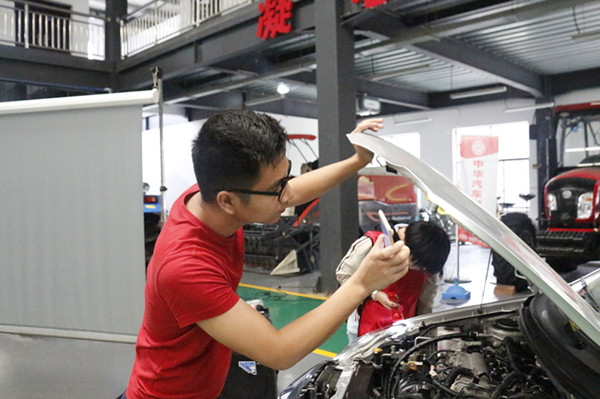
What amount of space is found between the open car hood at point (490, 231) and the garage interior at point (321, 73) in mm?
1070

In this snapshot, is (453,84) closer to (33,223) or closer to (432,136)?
(432,136)

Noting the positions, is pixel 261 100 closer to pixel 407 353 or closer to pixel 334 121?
pixel 334 121

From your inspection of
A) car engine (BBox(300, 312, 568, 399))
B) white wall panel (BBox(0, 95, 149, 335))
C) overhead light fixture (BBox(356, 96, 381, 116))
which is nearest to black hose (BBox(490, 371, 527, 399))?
car engine (BBox(300, 312, 568, 399))

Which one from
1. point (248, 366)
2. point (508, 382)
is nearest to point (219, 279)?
point (508, 382)

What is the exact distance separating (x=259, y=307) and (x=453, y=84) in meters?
11.9

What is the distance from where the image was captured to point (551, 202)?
656cm

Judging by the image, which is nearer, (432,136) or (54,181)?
(54,181)

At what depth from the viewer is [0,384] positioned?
3.62 meters

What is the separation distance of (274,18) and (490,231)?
20.3 feet

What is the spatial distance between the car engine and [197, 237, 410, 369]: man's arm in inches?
16.0

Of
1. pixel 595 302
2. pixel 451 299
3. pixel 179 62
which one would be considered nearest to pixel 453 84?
pixel 179 62

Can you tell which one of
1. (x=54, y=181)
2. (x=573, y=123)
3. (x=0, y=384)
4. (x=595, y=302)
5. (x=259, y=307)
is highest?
(x=573, y=123)

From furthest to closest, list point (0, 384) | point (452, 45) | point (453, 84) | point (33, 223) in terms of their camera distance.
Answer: point (453, 84)
point (452, 45)
point (33, 223)
point (0, 384)

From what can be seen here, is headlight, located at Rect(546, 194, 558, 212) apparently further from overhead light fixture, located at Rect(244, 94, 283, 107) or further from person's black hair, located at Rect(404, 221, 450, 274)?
overhead light fixture, located at Rect(244, 94, 283, 107)
